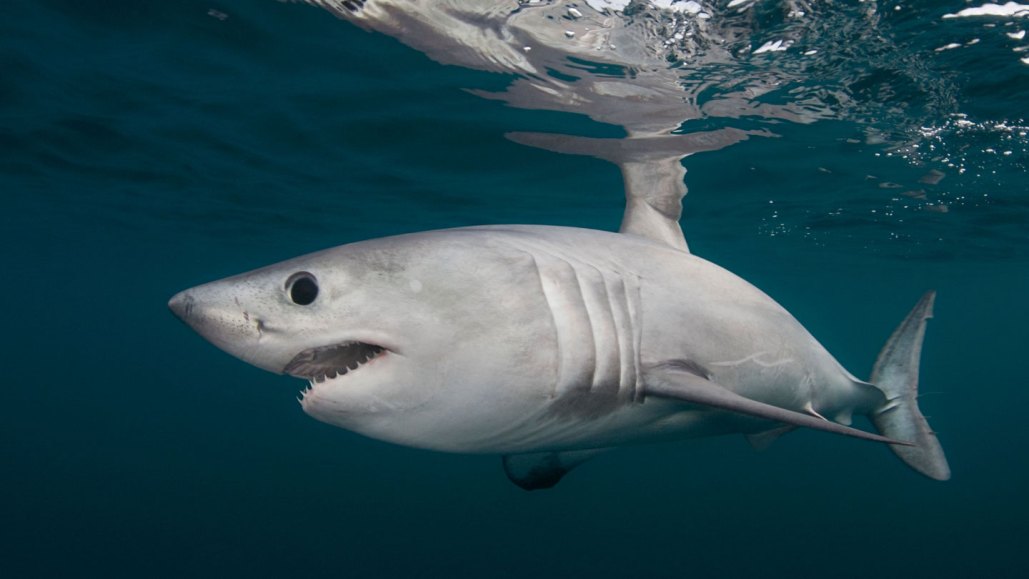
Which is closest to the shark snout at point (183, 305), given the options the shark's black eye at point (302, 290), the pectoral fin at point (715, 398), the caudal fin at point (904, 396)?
the shark's black eye at point (302, 290)

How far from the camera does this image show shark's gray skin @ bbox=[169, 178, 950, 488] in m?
2.24

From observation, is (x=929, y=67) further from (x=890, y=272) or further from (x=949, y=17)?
(x=890, y=272)

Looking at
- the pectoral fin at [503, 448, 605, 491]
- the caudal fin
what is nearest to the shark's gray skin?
the pectoral fin at [503, 448, 605, 491]

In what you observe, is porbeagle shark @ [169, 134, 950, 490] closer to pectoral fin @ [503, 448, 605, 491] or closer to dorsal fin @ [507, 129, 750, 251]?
pectoral fin @ [503, 448, 605, 491]

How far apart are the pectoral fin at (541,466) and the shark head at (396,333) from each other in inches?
67.0

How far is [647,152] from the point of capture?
11352 millimetres

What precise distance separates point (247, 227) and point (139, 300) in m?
67.6

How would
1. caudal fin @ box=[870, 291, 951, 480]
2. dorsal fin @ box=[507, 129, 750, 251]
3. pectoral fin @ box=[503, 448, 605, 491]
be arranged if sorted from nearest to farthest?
pectoral fin @ box=[503, 448, 605, 491]
caudal fin @ box=[870, 291, 951, 480]
dorsal fin @ box=[507, 129, 750, 251]

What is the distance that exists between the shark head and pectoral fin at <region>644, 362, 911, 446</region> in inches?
21.6

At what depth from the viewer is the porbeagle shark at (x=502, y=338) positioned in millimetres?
2240

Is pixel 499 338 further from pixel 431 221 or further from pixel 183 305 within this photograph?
pixel 431 221

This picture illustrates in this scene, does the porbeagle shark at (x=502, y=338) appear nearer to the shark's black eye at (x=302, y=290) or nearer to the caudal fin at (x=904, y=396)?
the shark's black eye at (x=302, y=290)

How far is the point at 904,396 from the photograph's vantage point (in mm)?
5605

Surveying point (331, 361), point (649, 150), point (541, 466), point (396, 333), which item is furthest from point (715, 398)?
point (649, 150)
